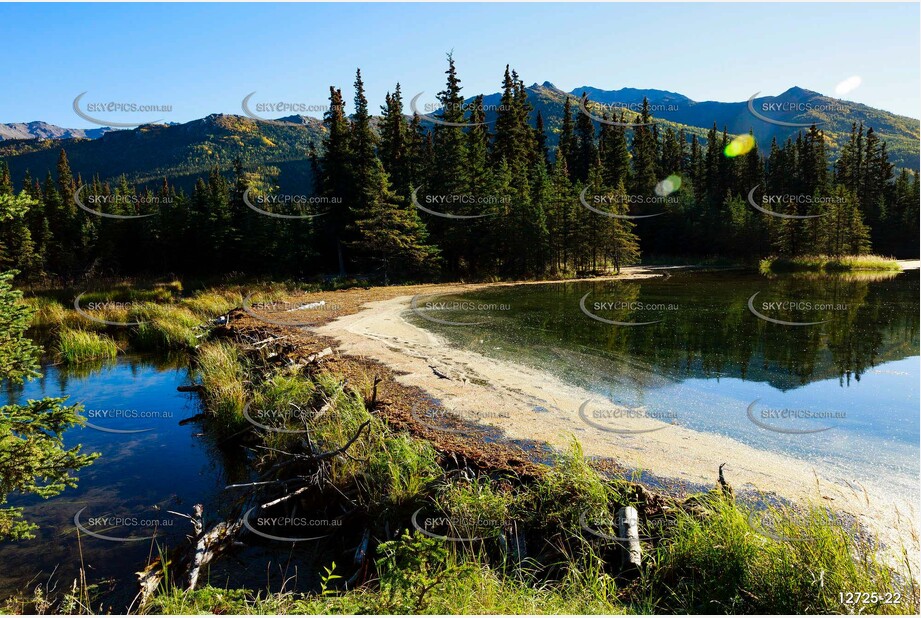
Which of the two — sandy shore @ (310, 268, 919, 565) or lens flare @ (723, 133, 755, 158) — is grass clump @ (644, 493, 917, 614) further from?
lens flare @ (723, 133, 755, 158)

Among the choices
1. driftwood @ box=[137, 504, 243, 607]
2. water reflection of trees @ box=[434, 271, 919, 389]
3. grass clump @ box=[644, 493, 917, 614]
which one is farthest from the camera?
water reflection of trees @ box=[434, 271, 919, 389]

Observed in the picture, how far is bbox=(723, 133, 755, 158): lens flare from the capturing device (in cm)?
7438

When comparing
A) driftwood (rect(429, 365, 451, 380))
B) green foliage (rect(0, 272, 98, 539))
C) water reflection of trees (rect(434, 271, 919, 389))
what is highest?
green foliage (rect(0, 272, 98, 539))

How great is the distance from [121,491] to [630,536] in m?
7.99

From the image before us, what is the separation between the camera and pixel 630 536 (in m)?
5.00

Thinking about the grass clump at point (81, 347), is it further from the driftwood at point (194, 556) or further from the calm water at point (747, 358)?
the driftwood at point (194, 556)

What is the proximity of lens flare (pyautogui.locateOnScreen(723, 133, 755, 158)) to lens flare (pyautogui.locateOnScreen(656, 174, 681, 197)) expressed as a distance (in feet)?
41.9

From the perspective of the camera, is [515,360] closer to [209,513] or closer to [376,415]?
[376,415]

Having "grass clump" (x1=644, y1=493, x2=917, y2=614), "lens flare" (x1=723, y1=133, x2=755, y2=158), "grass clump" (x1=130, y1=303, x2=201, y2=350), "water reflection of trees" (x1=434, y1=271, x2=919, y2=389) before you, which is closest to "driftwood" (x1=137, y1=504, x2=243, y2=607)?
"grass clump" (x1=644, y1=493, x2=917, y2=614)

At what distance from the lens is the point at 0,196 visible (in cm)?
488

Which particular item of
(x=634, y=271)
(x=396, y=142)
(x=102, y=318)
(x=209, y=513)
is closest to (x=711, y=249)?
(x=634, y=271)

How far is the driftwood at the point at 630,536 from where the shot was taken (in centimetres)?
478

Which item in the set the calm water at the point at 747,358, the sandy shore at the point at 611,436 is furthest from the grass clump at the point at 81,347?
the calm water at the point at 747,358

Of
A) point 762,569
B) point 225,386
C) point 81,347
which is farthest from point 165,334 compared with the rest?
point 762,569
